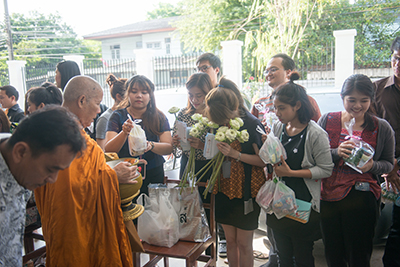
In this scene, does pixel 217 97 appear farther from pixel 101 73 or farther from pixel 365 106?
pixel 101 73

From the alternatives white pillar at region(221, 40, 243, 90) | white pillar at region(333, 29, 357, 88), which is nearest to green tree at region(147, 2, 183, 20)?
white pillar at region(221, 40, 243, 90)

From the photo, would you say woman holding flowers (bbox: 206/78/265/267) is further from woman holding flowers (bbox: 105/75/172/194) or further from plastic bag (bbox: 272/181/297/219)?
woman holding flowers (bbox: 105/75/172/194)

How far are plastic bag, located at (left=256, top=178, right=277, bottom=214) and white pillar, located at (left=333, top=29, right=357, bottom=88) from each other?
7619 millimetres

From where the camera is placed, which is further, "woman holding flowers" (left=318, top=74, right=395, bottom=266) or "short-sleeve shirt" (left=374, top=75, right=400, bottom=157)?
"short-sleeve shirt" (left=374, top=75, right=400, bottom=157)

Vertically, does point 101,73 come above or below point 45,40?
below

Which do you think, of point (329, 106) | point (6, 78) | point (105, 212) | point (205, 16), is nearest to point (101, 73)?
point (6, 78)

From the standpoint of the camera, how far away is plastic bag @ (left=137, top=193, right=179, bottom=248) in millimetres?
2117

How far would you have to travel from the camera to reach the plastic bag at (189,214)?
7.23ft

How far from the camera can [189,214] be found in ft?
7.26

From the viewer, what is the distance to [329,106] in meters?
6.93

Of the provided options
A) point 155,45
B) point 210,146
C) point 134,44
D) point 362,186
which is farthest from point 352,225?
point 134,44

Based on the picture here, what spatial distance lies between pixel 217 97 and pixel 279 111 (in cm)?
46

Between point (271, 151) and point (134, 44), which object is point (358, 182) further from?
point (134, 44)

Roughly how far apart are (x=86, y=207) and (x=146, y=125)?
3.41 feet
